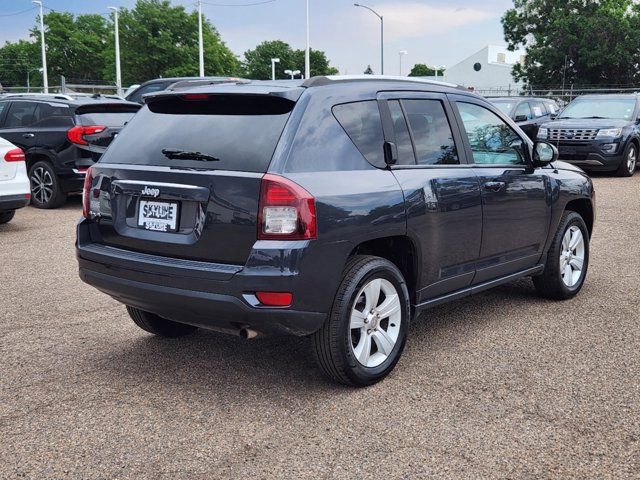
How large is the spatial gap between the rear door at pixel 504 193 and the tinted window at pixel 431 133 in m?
0.19

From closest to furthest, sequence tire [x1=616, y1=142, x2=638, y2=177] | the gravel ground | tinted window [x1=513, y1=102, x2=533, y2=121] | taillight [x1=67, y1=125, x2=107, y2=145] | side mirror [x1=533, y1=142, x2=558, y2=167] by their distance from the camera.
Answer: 1. the gravel ground
2. side mirror [x1=533, y1=142, x2=558, y2=167]
3. taillight [x1=67, y1=125, x2=107, y2=145]
4. tire [x1=616, y1=142, x2=638, y2=177]
5. tinted window [x1=513, y1=102, x2=533, y2=121]

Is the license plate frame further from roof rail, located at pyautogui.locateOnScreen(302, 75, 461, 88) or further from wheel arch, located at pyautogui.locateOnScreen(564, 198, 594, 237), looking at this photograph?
wheel arch, located at pyautogui.locateOnScreen(564, 198, 594, 237)

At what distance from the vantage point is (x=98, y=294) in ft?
21.0

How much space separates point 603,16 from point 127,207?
53.5m

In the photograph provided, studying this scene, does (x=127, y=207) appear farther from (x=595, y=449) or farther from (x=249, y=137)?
(x=595, y=449)

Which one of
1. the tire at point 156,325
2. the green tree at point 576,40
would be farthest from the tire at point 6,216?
the green tree at point 576,40

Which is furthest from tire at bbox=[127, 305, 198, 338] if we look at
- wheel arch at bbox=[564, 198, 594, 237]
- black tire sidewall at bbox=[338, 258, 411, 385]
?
wheel arch at bbox=[564, 198, 594, 237]

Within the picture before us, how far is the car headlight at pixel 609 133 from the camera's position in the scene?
15648 mm

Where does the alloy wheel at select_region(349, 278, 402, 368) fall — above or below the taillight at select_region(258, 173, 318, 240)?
below

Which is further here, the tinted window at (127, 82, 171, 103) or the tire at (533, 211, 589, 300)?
the tinted window at (127, 82, 171, 103)

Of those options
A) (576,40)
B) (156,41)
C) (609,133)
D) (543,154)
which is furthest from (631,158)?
(156,41)

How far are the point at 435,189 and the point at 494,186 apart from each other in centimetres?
72

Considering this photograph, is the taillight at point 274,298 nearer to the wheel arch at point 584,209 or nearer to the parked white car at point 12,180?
the wheel arch at point 584,209

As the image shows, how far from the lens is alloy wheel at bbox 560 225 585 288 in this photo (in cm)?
606
